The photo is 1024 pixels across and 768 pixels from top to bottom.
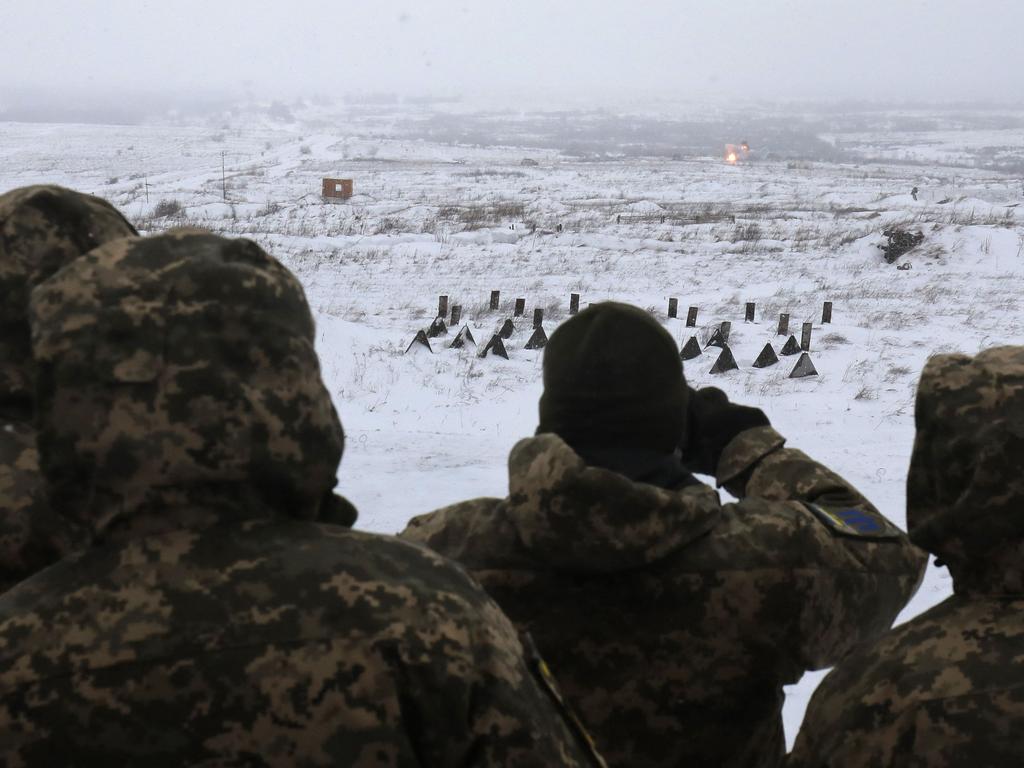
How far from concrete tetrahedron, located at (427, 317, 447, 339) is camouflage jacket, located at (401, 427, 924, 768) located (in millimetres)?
9673

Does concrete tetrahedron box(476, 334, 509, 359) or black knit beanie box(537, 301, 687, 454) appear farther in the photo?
concrete tetrahedron box(476, 334, 509, 359)

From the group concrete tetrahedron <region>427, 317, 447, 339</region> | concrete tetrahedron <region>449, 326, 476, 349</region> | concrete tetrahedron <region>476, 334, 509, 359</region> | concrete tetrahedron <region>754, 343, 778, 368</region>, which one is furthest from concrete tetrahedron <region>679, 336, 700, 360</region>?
concrete tetrahedron <region>427, 317, 447, 339</region>

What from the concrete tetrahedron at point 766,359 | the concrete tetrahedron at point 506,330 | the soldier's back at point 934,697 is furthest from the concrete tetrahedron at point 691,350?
the soldier's back at point 934,697

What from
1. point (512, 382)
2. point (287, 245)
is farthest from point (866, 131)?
point (512, 382)

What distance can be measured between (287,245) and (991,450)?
19026 millimetres

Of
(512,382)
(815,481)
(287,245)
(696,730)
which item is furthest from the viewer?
(287,245)

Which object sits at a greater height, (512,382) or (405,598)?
(405,598)

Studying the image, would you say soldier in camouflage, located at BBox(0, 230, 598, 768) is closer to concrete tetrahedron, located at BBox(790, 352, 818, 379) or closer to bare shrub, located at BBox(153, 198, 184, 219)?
concrete tetrahedron, located at BBox(790, 352, 818, 379)

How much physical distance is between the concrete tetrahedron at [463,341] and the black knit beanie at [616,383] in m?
9.14

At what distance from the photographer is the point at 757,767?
7.79 feet

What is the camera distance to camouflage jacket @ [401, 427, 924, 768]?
80.7 inches

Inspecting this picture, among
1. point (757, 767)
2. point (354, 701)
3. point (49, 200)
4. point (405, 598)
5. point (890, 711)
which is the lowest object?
point (757, 767)

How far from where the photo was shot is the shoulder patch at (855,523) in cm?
219

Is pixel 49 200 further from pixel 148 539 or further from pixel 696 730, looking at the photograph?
pixel 696 730
